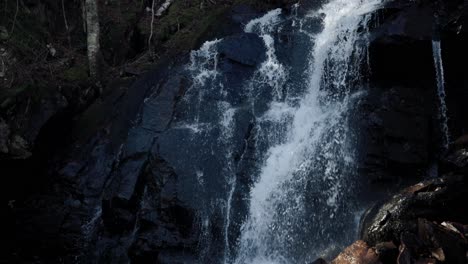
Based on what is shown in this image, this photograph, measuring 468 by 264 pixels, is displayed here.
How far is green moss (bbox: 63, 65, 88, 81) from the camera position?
12477 millimetres

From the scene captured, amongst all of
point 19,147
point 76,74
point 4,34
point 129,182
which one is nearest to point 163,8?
point 76,74

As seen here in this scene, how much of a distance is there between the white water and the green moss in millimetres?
5971

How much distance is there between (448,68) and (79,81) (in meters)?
9.96

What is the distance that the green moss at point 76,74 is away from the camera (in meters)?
12.5

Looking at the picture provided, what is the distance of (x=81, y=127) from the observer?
11820 mm

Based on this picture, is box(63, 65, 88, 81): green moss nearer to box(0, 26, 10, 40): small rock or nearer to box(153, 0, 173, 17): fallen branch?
box(0, 26, 10, 40): small rock

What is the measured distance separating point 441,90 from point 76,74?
10042mm

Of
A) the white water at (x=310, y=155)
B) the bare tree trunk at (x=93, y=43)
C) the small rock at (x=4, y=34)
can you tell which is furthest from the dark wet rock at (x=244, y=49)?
the small rock at (x=4, y=34)

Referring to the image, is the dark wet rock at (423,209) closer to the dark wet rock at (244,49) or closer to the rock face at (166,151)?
the rock face at (166,151)

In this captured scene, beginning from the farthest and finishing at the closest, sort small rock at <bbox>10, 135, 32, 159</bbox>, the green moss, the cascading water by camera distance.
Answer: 1. the green moss
2. small rock at <bbox>10, 135, 32, 159</bbox>
3. the cascading water

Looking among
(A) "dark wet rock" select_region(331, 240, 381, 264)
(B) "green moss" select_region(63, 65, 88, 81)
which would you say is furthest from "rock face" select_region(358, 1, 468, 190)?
(B) "green moss" select_region(63, 65, 88, 81)

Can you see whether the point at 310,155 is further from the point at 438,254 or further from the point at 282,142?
the point at 438,254

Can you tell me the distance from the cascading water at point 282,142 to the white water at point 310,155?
23mm

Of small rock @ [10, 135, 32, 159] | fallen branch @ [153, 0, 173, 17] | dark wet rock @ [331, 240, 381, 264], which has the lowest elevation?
dark wet rock @ [331, 240, 381, 264]
